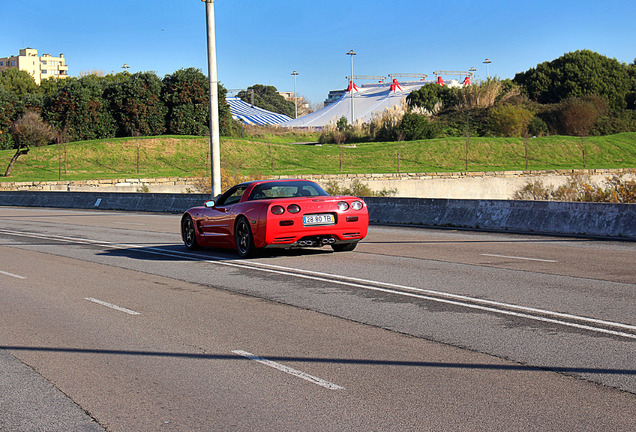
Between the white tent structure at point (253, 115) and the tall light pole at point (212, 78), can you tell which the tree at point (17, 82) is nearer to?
the white tent structure at point (253, 115)

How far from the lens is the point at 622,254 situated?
13.8 m

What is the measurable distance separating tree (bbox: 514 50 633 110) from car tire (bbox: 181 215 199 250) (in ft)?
285

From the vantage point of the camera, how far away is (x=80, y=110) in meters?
75.4

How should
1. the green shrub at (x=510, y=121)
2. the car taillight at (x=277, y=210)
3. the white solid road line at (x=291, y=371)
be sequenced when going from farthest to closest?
1. the green shrub at (x=510, y=121)
2. the car taillight at (x=277, y=210)
3. the white solid road line at (x=291, y=371)

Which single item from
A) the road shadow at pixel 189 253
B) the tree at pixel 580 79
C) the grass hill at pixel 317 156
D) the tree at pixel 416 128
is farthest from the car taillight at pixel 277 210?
the tree at pixel 580 79

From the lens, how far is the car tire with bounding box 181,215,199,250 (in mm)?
15516

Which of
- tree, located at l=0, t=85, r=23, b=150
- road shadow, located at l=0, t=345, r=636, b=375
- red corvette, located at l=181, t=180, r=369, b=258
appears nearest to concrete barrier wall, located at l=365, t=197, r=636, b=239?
red corvette, located at l=181, t=180, r=369, b=258

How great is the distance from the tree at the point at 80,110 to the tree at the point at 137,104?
119 cm

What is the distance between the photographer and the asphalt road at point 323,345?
496 cm

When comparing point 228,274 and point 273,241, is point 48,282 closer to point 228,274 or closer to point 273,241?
point 228,274

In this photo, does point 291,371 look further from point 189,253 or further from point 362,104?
point 362,104

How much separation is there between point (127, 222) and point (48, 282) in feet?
49.8

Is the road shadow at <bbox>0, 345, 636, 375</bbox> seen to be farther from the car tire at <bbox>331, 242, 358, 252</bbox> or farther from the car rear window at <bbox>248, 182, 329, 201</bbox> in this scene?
the car tire at <bbox>331, 242, 358, 252</bbox>

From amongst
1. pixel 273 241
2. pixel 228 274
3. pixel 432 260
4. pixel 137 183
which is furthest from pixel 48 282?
pixel 137 183
